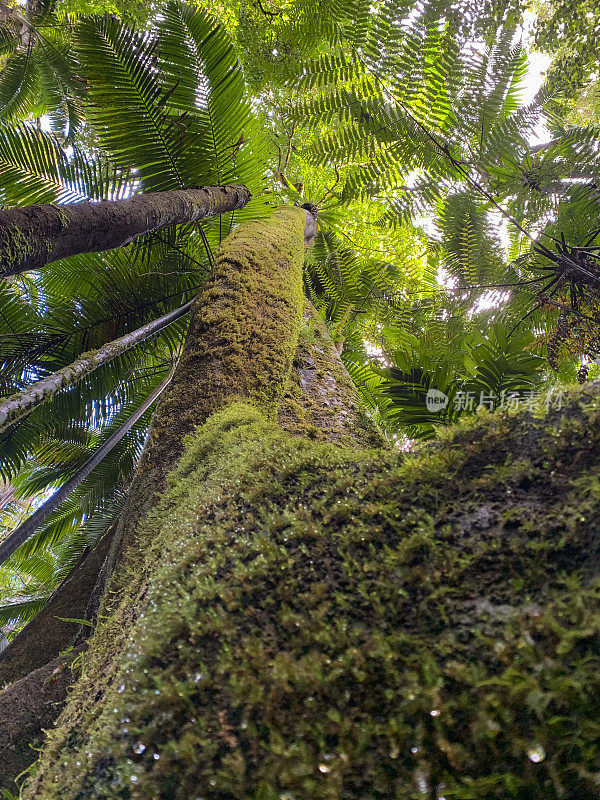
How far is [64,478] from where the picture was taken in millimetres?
4516

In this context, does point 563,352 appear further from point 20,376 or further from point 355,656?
point 20,376

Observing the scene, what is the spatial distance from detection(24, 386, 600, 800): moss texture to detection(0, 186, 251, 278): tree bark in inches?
50.8

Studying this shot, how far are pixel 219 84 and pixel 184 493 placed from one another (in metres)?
3.05

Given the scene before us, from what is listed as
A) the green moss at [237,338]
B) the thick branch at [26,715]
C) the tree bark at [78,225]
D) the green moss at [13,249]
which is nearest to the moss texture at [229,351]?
the green moss at [237,338]

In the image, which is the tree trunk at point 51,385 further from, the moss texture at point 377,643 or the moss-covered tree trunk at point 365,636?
the moss texture at point 377,643

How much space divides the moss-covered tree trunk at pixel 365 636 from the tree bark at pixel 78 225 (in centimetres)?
119

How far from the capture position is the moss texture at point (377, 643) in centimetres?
50

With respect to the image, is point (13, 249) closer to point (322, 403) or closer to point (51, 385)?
point (51, 385)

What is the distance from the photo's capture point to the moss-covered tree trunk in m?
0.50

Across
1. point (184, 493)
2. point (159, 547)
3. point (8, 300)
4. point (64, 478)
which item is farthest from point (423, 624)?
point (64, 478)

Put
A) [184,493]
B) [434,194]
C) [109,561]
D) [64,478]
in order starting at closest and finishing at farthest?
[184,493] < [109,561] < [434,194] < [64,478]

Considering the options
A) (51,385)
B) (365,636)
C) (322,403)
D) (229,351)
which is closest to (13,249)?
(51,385)

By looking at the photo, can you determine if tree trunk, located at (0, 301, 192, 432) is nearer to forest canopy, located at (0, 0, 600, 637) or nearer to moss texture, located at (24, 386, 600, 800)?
forest canopy, located at (0, 0, 600, 637)

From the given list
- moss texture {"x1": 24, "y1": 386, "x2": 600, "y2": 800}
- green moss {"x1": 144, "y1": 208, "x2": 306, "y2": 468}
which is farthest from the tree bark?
moss texture {"x1": 24, "y1": 386, "x2": 600, "y2": 800}
